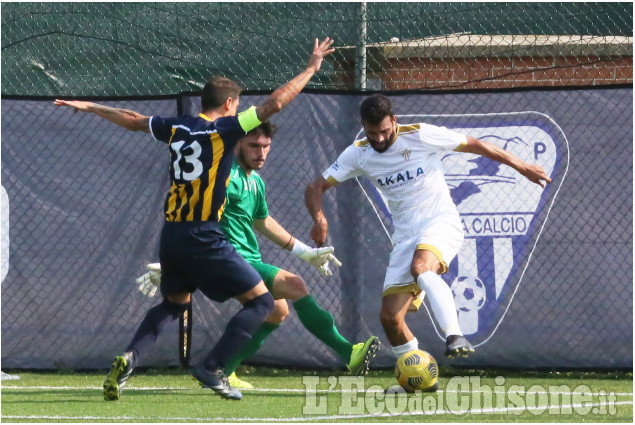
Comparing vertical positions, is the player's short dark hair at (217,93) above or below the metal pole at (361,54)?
below

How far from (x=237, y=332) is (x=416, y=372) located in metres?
1.19

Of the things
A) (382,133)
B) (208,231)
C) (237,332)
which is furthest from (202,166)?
(382,133)

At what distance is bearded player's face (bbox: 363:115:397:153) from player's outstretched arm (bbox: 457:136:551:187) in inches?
17.3

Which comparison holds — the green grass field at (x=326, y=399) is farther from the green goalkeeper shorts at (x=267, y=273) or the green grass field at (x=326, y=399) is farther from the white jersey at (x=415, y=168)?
the white jersey at (x=415, y=168)

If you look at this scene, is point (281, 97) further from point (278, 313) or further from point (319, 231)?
point (278, 313)

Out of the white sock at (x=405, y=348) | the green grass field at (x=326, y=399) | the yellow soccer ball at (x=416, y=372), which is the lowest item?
the green grass field at (x=326, y=399)

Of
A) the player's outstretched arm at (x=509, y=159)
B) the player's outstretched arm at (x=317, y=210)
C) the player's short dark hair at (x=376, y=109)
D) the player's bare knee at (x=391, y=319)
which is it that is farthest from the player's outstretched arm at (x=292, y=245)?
the player's outstretched arm at (x=509, y=159)

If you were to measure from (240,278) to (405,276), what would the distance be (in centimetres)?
141

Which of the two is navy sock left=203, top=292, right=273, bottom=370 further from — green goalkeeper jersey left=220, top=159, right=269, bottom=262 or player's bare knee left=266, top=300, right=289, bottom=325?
player's bare knee left=266, top=300, right=289, bottom=325

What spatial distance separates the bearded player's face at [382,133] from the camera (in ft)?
22.6

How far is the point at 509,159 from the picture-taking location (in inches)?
266

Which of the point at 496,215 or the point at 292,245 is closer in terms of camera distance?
the point at 292,245

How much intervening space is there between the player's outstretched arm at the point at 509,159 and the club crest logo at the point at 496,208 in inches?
53.0

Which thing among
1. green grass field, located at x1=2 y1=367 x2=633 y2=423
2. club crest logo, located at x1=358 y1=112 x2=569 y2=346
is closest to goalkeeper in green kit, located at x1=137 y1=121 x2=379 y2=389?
green grass field, located at x1=2 y1=367 x2=633 y2=423
